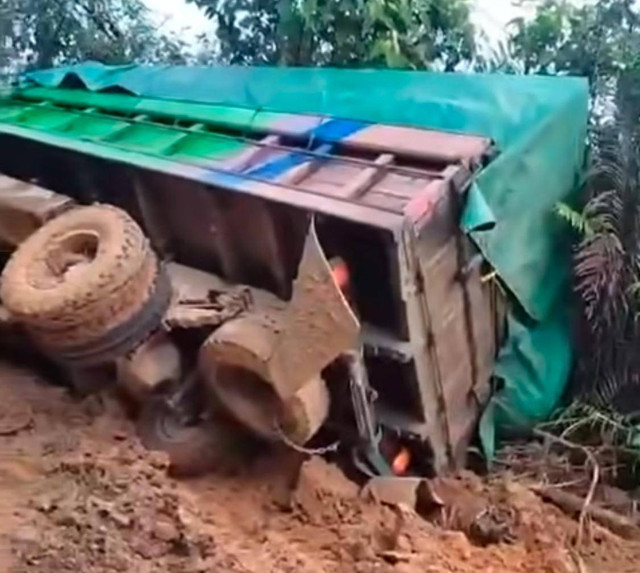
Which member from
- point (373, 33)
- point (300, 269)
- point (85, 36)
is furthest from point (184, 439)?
point (85, 36)

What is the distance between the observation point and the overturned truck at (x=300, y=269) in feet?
13.4

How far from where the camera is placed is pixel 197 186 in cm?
454

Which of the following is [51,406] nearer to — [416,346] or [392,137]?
[416,346]

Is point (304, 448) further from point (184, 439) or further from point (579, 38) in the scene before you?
point (579, 38)

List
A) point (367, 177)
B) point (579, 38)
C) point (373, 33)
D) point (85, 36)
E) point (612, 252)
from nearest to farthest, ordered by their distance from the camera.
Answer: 1. point (367, 177)
2. point (612, 252)
3. point (579, 38)
4. point (373, 33)
5. point (85, 36)

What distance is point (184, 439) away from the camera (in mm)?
4473

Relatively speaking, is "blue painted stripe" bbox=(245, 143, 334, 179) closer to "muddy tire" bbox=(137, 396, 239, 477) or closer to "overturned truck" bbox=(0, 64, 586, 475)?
"overturned truck" bbox=(0, 64, 586, 475)

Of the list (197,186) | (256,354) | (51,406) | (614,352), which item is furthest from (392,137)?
(51,406)

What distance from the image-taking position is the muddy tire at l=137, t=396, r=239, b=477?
4.45 meters

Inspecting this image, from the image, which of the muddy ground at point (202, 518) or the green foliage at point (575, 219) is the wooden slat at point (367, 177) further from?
the muddy ground at point (202, 518)

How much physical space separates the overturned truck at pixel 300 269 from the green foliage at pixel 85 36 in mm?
3042

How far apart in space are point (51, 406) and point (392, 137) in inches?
82.9

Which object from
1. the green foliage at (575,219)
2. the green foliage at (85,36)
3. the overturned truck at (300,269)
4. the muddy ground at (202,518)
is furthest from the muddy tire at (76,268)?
the green foliage at (85,36)

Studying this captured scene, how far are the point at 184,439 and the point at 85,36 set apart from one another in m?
4.78
